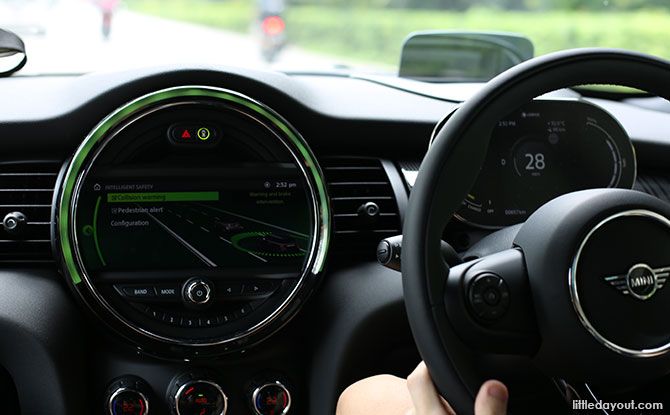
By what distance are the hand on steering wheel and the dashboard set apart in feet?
2.59

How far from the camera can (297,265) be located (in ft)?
6.75

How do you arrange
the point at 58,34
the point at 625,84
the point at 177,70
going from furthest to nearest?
the point at 58,34 < the point at 177,70 < the point at 625,84

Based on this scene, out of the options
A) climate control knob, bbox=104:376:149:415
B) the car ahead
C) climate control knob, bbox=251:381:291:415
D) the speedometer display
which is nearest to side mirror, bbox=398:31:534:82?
the car ahead

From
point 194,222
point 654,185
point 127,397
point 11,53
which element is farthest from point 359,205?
point 11,53

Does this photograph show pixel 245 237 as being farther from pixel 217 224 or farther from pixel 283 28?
pixel 283 28

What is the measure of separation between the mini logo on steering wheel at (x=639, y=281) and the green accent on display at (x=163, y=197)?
1.18m

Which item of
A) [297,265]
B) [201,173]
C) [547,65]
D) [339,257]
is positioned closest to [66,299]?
[201,173]

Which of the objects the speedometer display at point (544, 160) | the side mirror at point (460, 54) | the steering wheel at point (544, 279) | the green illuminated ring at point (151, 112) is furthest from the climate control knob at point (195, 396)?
the side mirror at point (460, 54)

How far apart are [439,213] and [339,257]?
38.3 inches

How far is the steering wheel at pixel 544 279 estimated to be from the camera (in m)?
1.14

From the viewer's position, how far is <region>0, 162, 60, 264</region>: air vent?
1.95 metres

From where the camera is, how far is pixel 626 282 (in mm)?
1172

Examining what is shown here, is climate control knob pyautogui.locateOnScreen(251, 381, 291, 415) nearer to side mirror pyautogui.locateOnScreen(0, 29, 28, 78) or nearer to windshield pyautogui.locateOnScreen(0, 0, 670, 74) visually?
windshield pyautogui.locateOnScreen(0, 0, 670, 74)

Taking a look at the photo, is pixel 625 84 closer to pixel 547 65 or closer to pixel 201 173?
pixel 547 65
